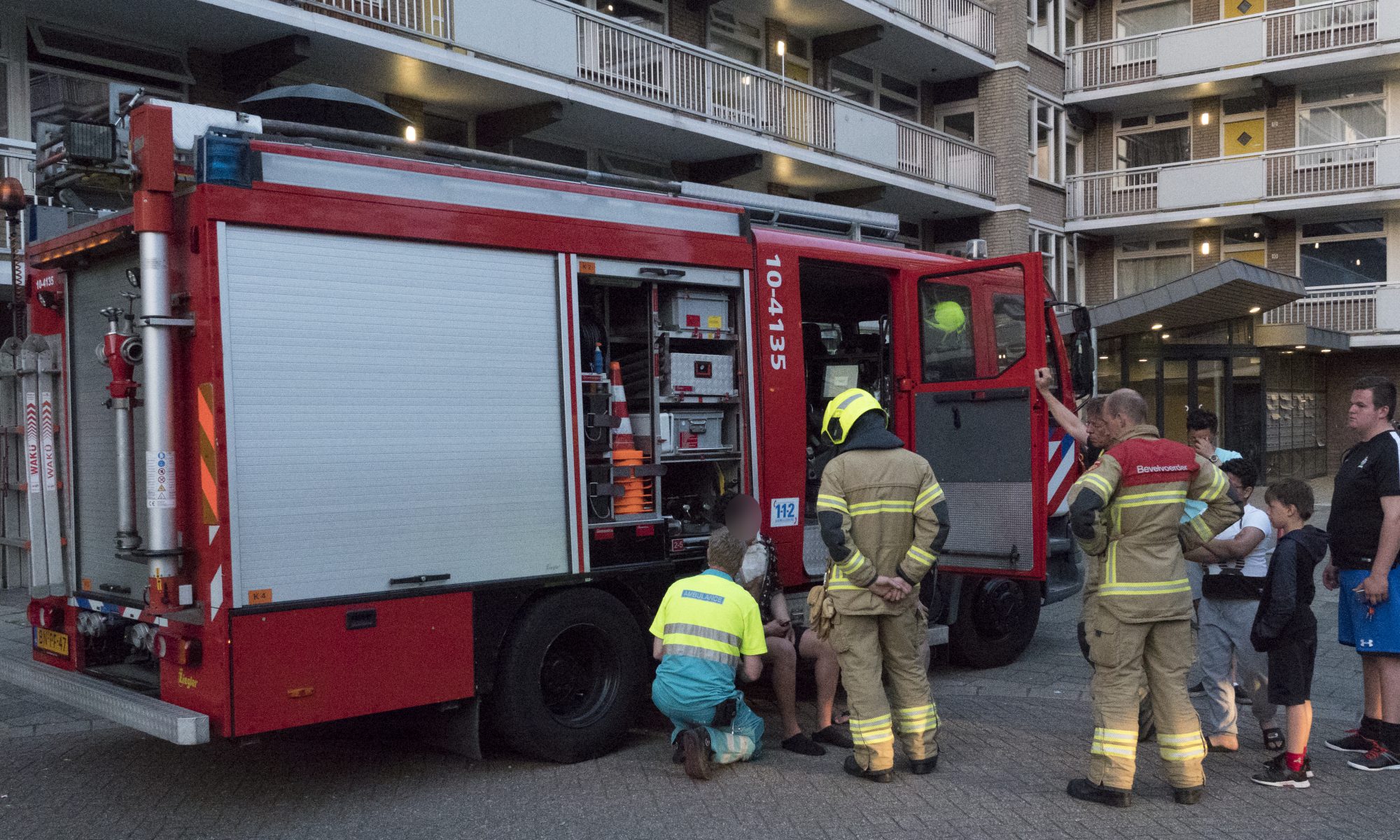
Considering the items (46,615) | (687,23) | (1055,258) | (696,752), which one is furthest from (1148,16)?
(46,615)

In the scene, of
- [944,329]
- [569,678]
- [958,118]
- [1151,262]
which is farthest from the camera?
[1151,262]

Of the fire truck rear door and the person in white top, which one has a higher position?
the fire truck rear door

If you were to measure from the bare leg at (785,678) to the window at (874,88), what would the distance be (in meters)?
15.9

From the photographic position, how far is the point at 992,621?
8.12 m

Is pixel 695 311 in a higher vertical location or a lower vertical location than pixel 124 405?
higher

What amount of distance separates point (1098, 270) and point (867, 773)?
1012 inches

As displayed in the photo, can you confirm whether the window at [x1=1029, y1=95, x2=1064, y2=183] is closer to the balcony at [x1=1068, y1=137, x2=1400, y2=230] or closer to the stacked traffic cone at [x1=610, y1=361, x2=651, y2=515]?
the balcony at [x1=1068, y1=137, x2=1400, y2=230]

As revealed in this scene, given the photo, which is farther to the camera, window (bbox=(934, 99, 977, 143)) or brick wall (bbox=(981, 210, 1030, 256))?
window (bbox=(934, 99, 977, 143))

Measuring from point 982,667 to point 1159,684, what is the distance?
2980 mm

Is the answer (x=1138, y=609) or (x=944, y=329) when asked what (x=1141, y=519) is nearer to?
(x=1138, y=609)

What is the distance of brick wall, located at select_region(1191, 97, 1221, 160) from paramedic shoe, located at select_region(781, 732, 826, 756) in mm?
25299

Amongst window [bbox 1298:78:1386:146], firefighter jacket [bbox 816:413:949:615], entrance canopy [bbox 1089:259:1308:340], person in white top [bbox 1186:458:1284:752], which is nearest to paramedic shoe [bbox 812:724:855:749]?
firefighter jacket [bbox 816:413:949:615]

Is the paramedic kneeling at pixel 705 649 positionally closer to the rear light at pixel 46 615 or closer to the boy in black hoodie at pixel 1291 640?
the boy in black hoodie at pixel 1291 640

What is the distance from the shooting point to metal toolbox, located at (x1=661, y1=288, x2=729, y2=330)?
21.3ft
